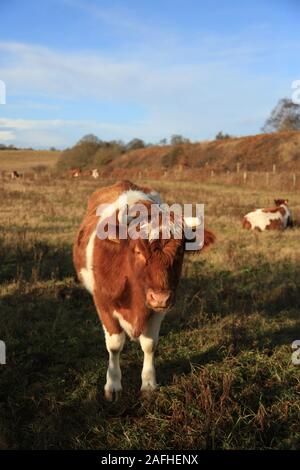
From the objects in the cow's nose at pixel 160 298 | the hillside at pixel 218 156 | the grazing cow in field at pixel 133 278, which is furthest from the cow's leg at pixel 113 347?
the hillside at pixel 218 156

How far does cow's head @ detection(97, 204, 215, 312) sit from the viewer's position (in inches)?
129

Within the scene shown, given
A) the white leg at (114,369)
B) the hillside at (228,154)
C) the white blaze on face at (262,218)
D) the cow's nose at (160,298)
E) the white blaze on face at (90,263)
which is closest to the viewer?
the cow's nose at (160,298)

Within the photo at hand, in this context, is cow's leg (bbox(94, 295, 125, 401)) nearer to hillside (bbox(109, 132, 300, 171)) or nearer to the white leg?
the white leg

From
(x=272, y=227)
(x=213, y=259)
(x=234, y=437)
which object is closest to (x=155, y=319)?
(x=234, y=437)

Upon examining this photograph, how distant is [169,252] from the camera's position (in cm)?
336

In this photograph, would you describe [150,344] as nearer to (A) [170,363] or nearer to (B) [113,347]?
(B) [113,347]

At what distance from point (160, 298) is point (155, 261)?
0.28m

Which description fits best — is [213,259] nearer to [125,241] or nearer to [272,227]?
[272,227]

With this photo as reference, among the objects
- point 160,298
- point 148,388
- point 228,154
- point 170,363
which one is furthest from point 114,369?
point 228,154

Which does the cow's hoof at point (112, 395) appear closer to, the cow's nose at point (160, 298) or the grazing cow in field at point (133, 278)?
the grazing cow in field at point (133, 278)

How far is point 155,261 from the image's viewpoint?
333cm

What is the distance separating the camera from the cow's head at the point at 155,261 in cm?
328

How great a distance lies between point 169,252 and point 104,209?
5.32 ft

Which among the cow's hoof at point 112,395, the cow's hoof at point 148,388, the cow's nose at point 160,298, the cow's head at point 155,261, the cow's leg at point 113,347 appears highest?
the cow's head at point 155,261
